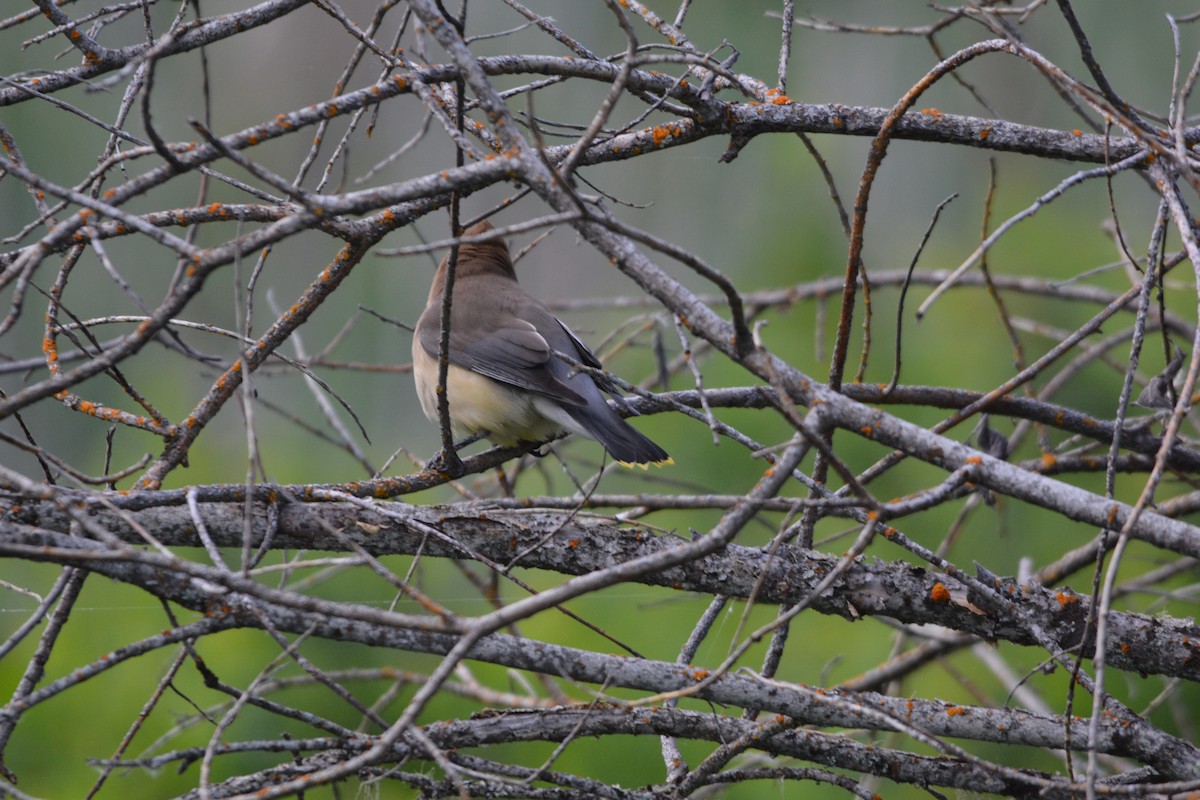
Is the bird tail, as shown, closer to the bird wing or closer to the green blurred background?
the bird wing

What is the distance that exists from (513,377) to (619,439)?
61 centimetres

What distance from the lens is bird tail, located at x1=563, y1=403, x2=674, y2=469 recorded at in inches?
139

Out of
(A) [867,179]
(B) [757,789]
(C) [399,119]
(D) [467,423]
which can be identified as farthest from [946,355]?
(C) [399,119]

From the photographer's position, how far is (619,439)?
361 cm

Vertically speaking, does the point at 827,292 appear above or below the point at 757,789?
above

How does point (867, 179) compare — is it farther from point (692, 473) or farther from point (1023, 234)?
point (1023, 234)

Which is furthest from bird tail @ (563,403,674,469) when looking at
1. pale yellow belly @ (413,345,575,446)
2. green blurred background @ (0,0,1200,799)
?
green blurred background @ (0,0,1200,799)

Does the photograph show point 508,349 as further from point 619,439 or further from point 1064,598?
point 1064,598

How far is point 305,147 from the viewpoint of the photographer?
17875 millimetres

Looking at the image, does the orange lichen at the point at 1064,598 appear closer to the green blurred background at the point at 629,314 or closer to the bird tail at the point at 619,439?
the green blurred background at the point at 629,314

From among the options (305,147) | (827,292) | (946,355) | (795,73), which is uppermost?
(795,73)

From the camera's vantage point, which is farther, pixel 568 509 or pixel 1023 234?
pixel 1023 234

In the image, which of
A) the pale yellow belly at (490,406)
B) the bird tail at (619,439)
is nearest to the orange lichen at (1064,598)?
the bird tail at (619,439)

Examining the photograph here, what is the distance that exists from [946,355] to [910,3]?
1669cm
